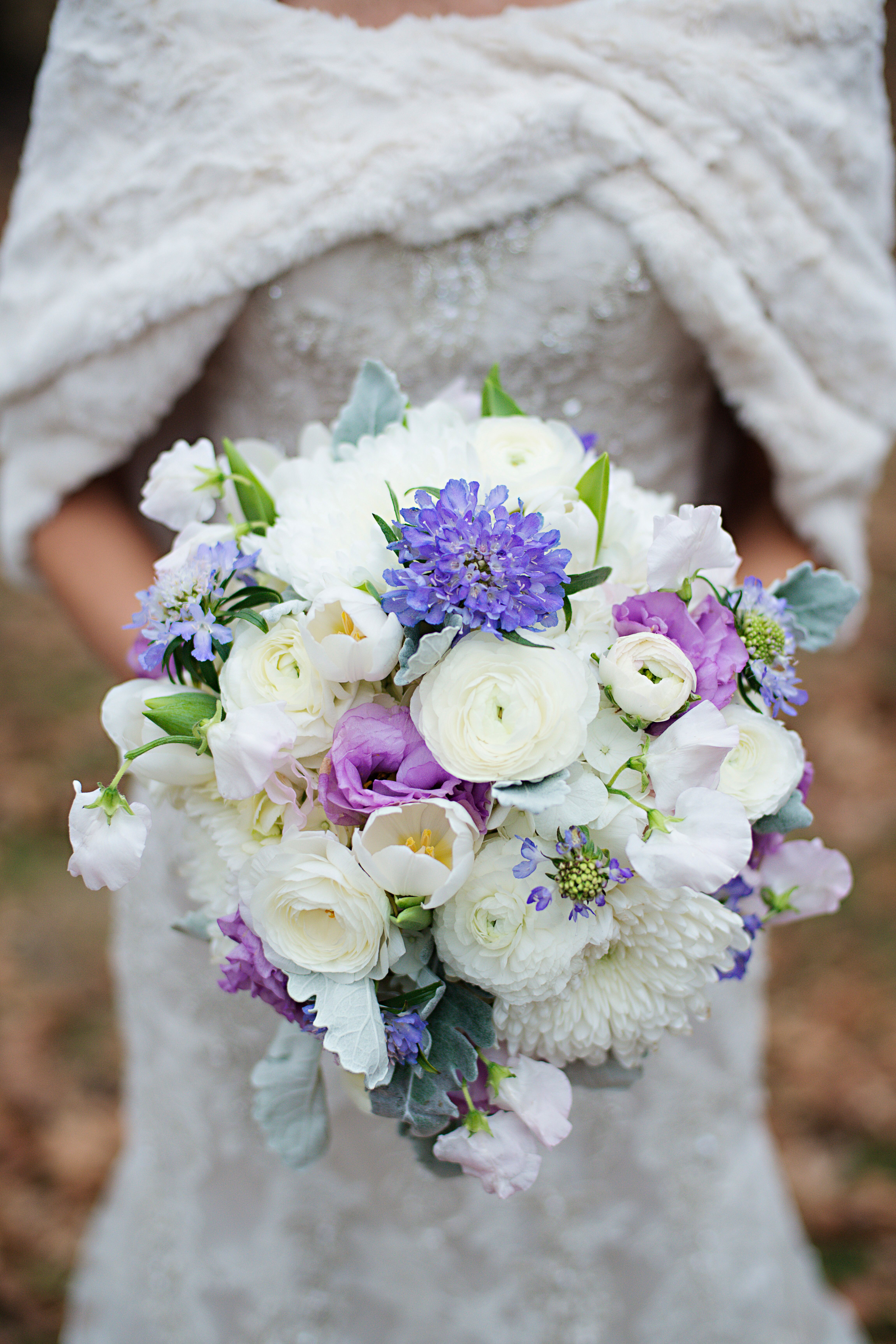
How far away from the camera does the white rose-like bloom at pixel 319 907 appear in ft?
2.56

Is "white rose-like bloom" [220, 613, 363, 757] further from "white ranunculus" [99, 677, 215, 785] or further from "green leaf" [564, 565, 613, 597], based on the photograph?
"green leaf" [564, 565, 613, 597]

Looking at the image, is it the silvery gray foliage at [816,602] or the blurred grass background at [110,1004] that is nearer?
the silvery gray foliage at [816,602]

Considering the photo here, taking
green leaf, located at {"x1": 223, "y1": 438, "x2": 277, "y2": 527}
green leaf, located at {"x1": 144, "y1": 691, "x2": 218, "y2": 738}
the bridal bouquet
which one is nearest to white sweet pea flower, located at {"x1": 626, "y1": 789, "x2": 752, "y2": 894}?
the bridal bouquet

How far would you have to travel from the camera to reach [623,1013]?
0.86 metres

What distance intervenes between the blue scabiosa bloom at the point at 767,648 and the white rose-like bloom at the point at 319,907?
354 mm

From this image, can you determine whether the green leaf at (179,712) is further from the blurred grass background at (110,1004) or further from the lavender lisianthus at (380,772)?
the blurred grass background at (110,1004)

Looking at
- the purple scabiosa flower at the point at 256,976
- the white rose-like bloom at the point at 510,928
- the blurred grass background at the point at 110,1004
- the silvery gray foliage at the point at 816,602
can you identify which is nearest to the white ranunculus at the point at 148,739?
the purple scabiosa flower at the point at 256,976

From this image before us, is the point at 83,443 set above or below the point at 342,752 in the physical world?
below

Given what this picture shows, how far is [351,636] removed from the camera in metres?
0.79

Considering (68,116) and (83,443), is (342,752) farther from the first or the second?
(68,116)

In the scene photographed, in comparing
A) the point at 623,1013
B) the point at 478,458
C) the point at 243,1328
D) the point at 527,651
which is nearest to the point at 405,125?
the point at 478,458

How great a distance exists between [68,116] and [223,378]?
0.36m

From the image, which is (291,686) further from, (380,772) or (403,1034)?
(403,1034)

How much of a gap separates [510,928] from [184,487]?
19.8 inches
